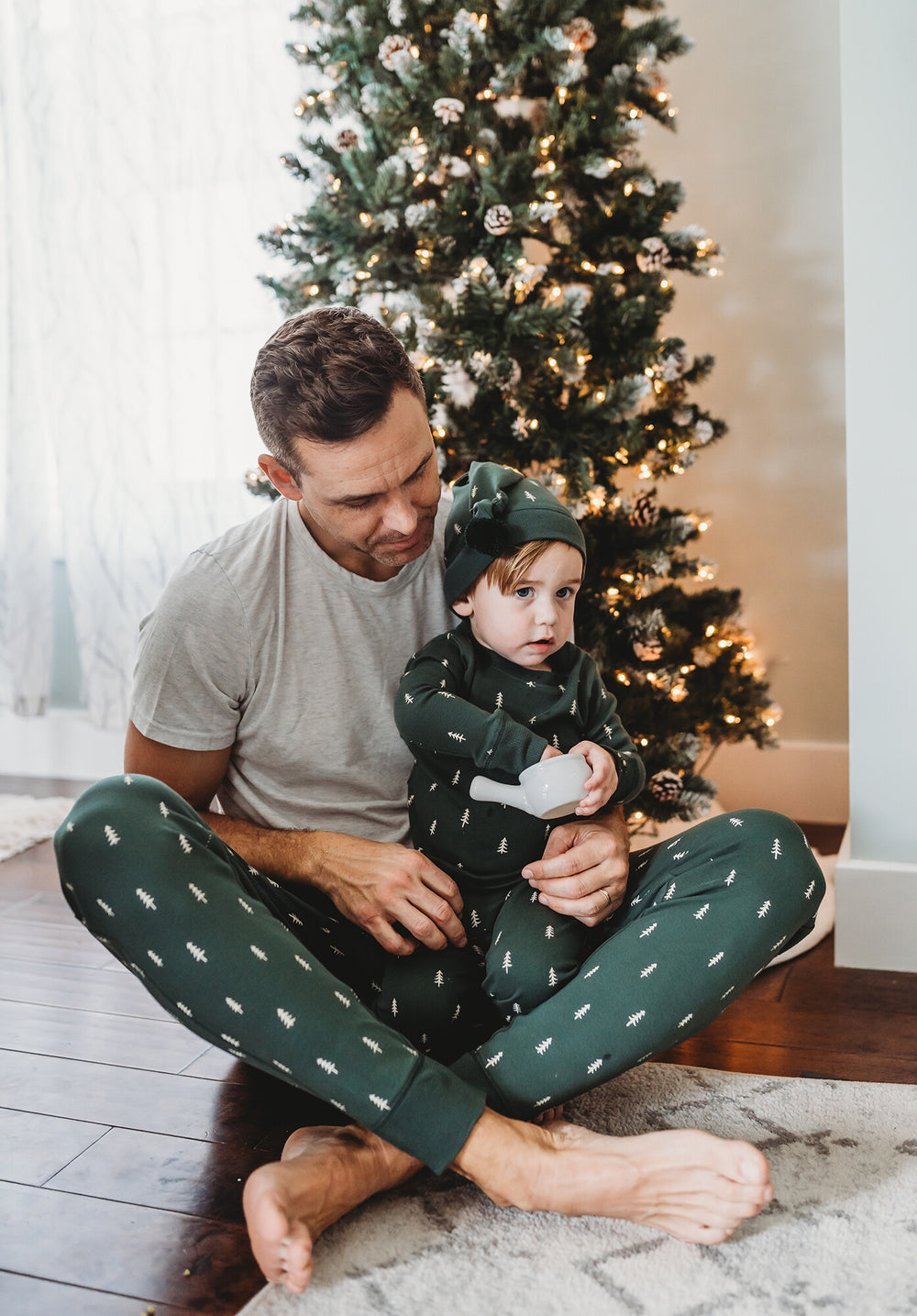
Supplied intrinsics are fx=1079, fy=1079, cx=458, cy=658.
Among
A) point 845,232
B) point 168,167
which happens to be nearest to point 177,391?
point 168,167

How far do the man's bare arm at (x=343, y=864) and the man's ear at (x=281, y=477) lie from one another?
33 cm

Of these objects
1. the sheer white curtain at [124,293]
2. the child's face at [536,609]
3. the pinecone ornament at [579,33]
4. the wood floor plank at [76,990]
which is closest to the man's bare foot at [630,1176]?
the child's face at [536,609]

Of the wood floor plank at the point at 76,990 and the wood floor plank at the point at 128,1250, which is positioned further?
the wood floor plank at the point at 76,990

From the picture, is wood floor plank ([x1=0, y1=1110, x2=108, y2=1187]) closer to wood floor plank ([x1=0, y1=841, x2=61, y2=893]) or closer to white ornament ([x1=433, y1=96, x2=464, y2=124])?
wood floor plank ([x1=0, y1=841, x2=61, y2=893])

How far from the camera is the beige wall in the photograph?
7.52 ft

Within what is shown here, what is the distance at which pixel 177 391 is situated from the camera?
2652 mm

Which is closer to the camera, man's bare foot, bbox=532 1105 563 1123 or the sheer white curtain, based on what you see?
man's bare foot, bbox=532 1105 563 1123

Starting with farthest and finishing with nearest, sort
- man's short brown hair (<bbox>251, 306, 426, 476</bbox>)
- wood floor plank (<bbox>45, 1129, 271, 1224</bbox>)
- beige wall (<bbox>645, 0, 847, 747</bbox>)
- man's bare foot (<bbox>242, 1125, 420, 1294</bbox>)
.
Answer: beige wall (<bbox>645, 0, 847, 747</bbox>) < man's short brown hair (<bbox>251, 306, 426, 476</bbox>) < wood floor plank (<bbox>45, 1129, 271, 1224</bbox>) < man's bare foot (<bbox>242, 1125, 420, 1294</bbox>)

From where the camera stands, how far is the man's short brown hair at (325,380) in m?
1.19

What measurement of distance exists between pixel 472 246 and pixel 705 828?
1.16m

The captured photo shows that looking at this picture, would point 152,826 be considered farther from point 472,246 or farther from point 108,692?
point 108,692

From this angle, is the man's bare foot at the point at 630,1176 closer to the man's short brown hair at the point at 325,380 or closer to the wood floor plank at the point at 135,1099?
the wood floor plank at the point at 135,1099

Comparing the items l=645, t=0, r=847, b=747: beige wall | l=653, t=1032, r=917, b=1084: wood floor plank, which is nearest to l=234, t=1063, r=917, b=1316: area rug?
l=653, t=1032, r=917, b=1084: wood floor plank

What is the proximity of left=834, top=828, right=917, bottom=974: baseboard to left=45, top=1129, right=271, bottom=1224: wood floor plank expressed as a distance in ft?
3.14
